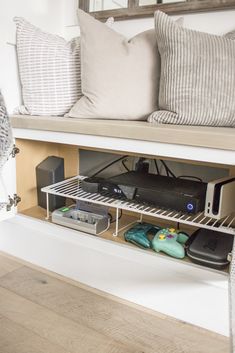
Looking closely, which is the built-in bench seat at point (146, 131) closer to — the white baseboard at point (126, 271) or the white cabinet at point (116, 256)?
the white cabinet at point (116, 256)

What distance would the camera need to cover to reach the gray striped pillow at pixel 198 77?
0.93 meters

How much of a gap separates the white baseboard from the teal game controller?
2cm

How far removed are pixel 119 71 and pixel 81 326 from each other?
83 centimetres

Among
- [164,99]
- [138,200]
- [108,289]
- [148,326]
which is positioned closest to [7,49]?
[164,99]

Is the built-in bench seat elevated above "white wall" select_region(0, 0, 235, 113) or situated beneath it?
situated beneath

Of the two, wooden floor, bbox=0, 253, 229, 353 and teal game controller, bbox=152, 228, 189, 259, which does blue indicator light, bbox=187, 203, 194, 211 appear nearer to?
teal game controller, bbox=152, 228, 189, 259

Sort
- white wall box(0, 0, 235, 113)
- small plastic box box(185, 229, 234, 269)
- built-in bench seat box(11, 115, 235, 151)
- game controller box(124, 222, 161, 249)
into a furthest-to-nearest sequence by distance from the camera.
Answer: white wall box(0, 0, 235, 113)
game controller box(124, 222, 161, 249)
small plastic box box(185, 229, 234, 269)
built-in bench seat box(11, 115, 235, 151)

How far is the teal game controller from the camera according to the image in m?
0.99

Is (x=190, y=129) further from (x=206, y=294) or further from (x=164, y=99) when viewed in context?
(x=206, y=294)

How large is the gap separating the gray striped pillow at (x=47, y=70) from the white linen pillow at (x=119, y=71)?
0.12 m

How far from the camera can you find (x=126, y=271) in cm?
107

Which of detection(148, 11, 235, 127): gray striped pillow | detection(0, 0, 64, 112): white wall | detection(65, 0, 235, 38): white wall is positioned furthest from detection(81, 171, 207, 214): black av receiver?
detection(65, 0, 235, 38): white wall

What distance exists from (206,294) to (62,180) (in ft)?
2.44

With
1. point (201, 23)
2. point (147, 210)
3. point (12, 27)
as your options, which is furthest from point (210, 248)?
point (12, 27)
